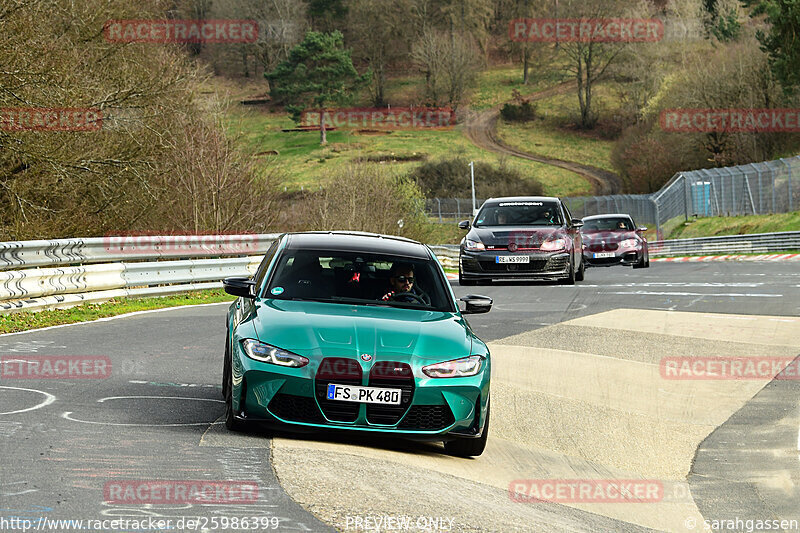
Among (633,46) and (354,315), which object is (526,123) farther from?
(354,315)

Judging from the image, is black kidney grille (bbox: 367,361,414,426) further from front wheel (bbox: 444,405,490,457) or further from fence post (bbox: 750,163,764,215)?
fence post (bbox: 750,163,764,215)

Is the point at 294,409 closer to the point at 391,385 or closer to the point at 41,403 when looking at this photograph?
the point at 391,385

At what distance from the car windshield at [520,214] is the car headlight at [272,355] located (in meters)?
14.3

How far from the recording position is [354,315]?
762 centimetres

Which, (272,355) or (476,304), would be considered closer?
(272,355)

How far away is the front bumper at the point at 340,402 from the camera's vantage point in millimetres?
6855

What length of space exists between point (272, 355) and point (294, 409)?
0.36m

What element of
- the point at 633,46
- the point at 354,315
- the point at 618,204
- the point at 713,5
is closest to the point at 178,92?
the point at 354,315

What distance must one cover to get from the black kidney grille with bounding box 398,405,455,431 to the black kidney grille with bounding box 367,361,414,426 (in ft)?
0.20

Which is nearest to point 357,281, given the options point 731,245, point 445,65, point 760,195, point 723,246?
point 731,245

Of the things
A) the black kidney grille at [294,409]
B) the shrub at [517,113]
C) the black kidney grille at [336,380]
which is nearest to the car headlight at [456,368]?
the black kidney grille at [336,380]

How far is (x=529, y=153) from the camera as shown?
117 metres

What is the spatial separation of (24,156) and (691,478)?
1482 centimetres

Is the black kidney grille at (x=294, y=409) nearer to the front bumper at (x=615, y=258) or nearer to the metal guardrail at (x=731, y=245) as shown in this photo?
the front bumper at (x=615, y=258)
